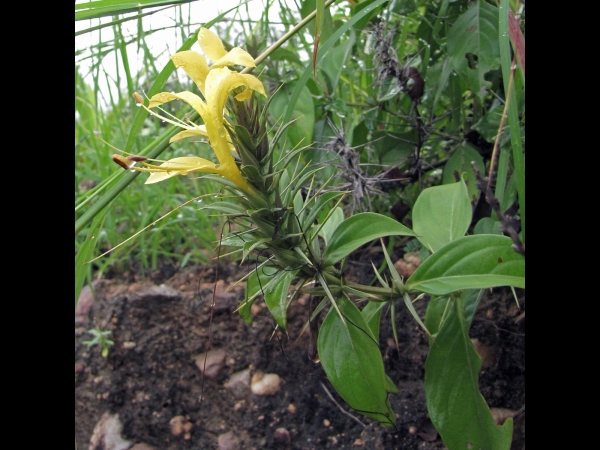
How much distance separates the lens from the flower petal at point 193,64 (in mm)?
574

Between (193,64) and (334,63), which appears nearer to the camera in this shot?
(193,64)

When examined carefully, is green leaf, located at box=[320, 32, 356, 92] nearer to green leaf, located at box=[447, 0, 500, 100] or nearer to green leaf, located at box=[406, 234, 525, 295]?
green leaf, located at box=[447, 0, 500, 100]

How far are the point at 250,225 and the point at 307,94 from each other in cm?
37

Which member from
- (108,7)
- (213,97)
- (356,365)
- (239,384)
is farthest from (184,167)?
(239,384)

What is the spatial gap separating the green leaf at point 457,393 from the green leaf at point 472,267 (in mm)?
82

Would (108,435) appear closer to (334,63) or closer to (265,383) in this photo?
(265,383)

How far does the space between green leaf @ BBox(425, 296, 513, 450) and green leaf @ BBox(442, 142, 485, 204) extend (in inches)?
12.9

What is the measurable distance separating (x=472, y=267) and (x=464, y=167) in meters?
0.39

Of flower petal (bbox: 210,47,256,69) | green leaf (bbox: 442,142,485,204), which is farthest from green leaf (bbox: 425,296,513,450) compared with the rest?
flower petal (bbox: 210,47,256,69)

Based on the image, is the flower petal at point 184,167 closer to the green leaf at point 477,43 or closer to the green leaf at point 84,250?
the green leaf at point 84,250

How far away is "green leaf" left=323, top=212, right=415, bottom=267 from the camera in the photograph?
2.13 feet

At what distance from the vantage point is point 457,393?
705 mm

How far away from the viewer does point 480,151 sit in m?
1.04
